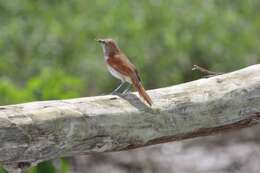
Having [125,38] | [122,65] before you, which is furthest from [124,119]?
[125,38]

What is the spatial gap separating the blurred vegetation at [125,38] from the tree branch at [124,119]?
484 cm

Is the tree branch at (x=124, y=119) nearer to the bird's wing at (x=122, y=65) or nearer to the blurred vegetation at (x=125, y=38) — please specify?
the bird's wing at (x=122, y=65)

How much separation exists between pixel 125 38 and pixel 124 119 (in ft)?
18.7

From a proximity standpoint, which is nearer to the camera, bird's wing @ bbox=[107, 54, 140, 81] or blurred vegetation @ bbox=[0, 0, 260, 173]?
bird's wing @ bbox=[107, 54, 140, 81]

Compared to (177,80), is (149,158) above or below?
below

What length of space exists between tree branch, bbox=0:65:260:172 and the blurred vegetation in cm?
484

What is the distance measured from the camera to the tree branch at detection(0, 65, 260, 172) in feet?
13.4

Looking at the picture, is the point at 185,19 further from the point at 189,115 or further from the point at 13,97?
the point at 189,115

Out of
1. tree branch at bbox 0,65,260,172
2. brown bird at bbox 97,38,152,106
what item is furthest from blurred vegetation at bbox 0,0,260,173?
tree branch at bbox 0,65,260,172

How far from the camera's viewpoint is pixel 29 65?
31.7 ft

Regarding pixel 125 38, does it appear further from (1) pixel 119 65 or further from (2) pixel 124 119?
(2) pixel 124 119

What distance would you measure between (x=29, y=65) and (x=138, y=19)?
1.44 m

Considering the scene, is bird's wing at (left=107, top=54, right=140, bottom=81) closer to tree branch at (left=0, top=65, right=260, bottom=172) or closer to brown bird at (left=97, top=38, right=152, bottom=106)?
brown bird at (left=97, top=38, right=152, bottom=106)

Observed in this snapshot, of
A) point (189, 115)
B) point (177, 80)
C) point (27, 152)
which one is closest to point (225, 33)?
point (177, 80)
